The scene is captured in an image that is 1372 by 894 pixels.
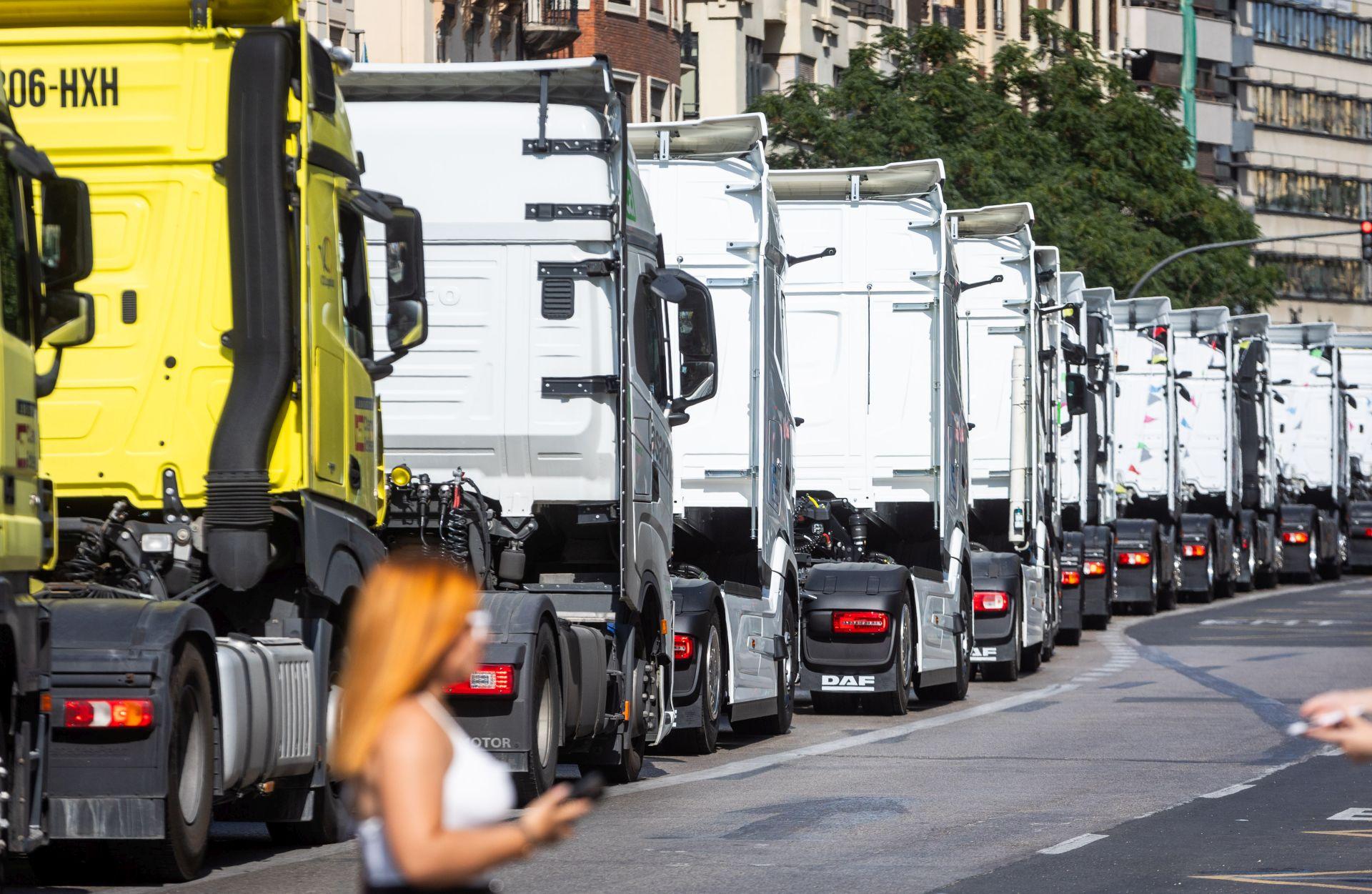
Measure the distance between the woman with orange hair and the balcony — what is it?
4822 centimetres

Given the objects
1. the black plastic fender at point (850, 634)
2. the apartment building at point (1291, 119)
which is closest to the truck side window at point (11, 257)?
the black plastic fender at point (850, 634)

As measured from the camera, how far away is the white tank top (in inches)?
179

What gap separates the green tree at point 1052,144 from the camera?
53.3 m

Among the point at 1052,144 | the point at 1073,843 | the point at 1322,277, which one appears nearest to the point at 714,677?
the point at 1073,843

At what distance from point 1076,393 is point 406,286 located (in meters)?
18.1

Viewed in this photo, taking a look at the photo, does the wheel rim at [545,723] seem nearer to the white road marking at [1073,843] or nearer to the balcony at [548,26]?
the white road marking at [1073,843]

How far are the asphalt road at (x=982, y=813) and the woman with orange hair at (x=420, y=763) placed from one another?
6.34 meters

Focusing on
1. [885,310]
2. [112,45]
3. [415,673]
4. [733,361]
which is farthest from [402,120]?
[415,673]

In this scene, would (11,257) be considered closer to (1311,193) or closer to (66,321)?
(66,321)

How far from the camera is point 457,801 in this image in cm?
455

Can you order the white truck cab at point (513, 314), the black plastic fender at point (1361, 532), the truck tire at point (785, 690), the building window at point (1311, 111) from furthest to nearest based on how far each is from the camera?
1. the building window at point (1311, 111)
2. the black plastic fender at point (1361, 532)
3. the truck tire at point (785, 690)
4. the white truck cab at point (513, 314)

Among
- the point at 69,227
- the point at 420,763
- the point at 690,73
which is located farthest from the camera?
the point at 690,73

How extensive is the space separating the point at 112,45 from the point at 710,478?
773 centimetres

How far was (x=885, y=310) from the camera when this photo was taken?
22.3 meters
